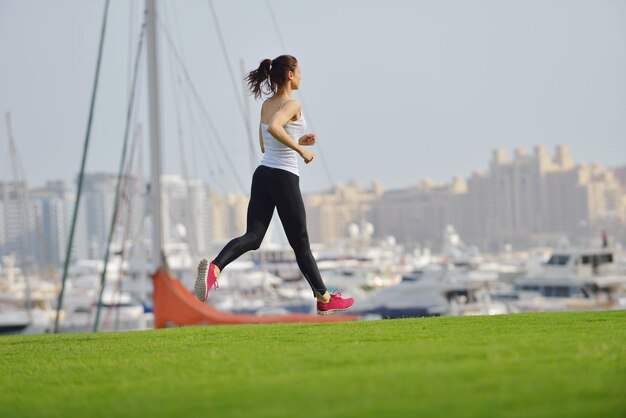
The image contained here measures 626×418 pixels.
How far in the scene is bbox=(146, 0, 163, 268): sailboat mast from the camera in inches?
891

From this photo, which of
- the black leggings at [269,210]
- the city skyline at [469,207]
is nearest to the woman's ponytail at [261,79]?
the black leggings at [269,210]

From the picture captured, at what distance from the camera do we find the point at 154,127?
2320cm

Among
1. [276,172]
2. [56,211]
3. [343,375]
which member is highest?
[56,211]

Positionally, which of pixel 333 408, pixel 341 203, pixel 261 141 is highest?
pixel 341 203

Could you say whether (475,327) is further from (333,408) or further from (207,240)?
(207,240)

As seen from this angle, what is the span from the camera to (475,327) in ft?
26.9

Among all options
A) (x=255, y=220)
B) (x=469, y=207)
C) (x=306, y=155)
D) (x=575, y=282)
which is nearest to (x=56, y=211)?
(x=469, y=207)

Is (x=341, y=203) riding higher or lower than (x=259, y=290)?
higher

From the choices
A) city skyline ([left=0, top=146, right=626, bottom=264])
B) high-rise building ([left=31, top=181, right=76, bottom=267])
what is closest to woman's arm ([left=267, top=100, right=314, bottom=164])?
city skyline ([left=0, top=146, right=626, bottom=264])

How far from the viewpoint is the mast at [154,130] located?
2262 cm

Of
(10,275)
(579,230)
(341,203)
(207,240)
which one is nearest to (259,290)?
(10,275)

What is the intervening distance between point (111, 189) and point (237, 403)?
128279 mm

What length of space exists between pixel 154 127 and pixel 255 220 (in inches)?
586

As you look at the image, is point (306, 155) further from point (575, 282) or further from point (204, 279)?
point (575, 282)
